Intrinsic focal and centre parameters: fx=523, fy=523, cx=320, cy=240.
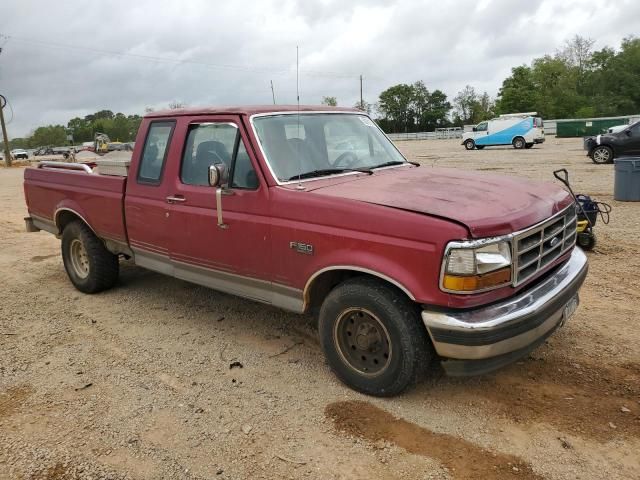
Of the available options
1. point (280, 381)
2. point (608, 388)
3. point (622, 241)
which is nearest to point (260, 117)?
point (280, 381)

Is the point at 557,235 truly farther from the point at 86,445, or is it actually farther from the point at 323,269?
the point at 86,445

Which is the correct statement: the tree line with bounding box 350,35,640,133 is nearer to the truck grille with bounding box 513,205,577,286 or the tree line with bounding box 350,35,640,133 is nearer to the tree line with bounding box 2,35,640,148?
the tree line with bounding box 2,35,640,148

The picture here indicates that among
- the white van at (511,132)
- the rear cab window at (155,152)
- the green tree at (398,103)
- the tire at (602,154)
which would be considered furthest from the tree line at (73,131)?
the rear cab window at (155,152)

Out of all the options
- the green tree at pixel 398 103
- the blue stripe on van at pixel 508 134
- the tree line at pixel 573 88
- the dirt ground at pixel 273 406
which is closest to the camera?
the dirt ground at pixel 273 406

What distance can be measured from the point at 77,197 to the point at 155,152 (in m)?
1.41

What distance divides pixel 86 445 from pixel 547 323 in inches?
115

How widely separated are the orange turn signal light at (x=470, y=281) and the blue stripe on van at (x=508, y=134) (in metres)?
29.8

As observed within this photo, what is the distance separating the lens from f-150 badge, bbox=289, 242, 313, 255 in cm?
356

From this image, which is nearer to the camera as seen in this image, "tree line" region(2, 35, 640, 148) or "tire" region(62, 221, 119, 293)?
"tire" region(62, 221, 119, 293)

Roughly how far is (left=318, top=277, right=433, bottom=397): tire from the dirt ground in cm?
18

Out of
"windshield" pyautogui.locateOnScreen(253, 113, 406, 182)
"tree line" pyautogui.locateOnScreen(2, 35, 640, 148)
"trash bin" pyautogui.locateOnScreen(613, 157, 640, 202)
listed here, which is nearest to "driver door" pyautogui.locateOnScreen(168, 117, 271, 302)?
"windshield" pyautogui.locateOnScreen(253, 113, 406, 182)

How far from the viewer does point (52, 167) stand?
20.7 feet

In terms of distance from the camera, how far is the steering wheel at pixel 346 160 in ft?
14.1

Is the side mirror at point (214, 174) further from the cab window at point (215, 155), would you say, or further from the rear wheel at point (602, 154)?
the rear wheel at point (602, 154)
